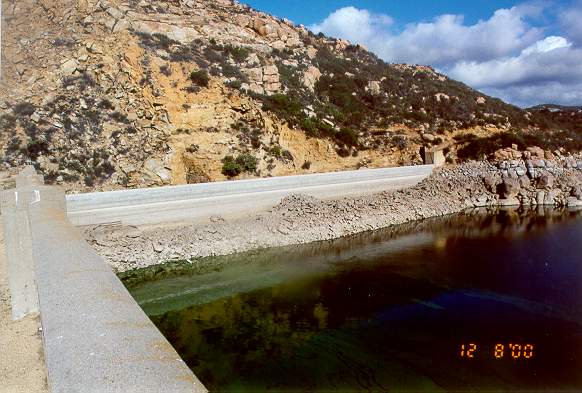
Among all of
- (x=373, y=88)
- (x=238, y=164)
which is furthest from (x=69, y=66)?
(x=373, y=88)

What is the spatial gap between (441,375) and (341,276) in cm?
677

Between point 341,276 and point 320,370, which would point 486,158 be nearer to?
point 341,276

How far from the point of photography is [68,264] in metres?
6.27

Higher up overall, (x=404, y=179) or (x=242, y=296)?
(x=404, y=179)

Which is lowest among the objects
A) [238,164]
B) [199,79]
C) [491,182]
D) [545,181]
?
[545,181]

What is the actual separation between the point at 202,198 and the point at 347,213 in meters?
7.50

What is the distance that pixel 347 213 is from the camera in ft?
72.2

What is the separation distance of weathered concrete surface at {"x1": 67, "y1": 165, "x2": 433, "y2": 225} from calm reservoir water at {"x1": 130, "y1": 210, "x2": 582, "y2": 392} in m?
2.99

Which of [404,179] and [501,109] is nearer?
[404,179]

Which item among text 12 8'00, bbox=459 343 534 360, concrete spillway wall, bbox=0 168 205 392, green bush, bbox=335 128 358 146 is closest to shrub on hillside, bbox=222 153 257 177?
green bush, bbox=335 128 358 146

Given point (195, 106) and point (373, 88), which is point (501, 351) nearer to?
point (195, 106)

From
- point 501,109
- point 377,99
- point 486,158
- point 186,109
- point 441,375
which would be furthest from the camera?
point 501,109

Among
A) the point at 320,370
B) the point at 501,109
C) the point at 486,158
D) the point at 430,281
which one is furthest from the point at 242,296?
the point at 501,109

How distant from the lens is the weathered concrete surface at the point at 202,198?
16969mm
